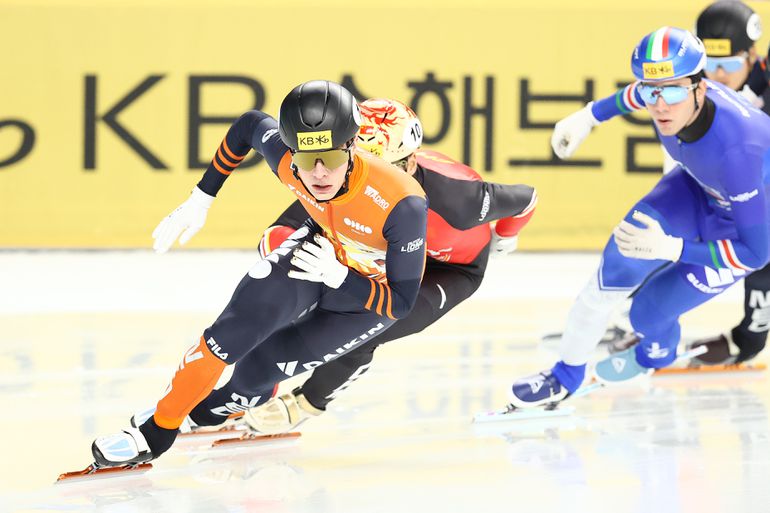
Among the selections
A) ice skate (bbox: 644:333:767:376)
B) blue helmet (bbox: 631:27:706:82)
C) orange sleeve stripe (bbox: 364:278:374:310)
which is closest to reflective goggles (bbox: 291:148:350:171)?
orange sleeve stripe (bbox: 364:278:374:310)

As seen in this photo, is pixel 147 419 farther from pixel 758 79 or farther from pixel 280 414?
pixel 758 79

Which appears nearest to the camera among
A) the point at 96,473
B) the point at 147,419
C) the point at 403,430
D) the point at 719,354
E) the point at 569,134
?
the point at 96,473

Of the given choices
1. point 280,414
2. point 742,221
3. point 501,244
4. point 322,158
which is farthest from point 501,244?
point 322,158

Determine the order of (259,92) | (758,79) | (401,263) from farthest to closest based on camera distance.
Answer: (259,92), (758,79), (401,263)

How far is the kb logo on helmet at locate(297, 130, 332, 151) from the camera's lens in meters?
4.21

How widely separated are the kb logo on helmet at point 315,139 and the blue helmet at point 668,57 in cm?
150

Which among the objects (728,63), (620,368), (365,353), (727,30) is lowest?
(620,368)

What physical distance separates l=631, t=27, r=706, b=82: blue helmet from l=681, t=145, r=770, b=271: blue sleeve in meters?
0.37

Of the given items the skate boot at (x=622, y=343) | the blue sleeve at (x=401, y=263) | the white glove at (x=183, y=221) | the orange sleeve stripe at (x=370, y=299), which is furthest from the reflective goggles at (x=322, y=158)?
the skate boot at (x=622, y=343)

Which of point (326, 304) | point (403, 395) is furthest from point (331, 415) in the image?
point (326, 304)

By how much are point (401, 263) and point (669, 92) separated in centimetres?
145

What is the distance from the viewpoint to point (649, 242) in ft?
16.5

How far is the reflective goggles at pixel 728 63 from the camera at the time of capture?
670cm

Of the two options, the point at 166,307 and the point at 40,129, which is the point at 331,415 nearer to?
the point at 166,307
